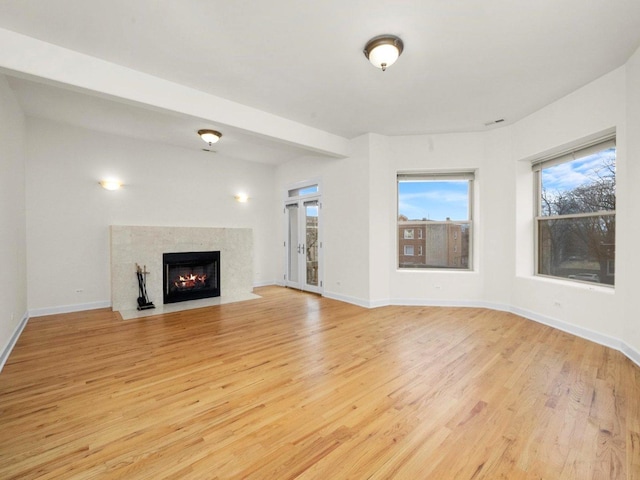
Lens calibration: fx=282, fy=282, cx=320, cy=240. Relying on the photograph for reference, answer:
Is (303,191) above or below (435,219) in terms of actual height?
above

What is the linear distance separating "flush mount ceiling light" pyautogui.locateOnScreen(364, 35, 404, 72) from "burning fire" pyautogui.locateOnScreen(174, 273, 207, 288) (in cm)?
506

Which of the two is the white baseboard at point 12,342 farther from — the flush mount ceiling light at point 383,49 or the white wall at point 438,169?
the white wall at point 438,169

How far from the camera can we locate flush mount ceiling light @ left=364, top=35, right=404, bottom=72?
2.53 metres

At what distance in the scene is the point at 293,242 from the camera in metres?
6.79

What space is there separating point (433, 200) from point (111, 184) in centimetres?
579

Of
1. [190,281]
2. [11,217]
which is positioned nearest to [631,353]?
[190,281]

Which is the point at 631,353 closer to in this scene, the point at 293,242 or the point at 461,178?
the point at 461,178

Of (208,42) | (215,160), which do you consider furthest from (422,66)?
(215,160)

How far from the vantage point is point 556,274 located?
4070 millimetres

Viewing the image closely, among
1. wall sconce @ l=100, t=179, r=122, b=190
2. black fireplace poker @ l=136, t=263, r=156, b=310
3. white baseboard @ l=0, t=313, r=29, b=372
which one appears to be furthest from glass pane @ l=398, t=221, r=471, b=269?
white baseboard @ l=0, t=313, r=29, b=372

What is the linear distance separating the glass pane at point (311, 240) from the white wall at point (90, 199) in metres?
2.02

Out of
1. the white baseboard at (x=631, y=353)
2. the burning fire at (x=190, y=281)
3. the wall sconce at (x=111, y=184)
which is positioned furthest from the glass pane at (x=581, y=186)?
the wall sconce at (x=111, y=184)

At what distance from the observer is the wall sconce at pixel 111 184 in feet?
16.2

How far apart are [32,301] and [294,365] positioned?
14.7 feet
